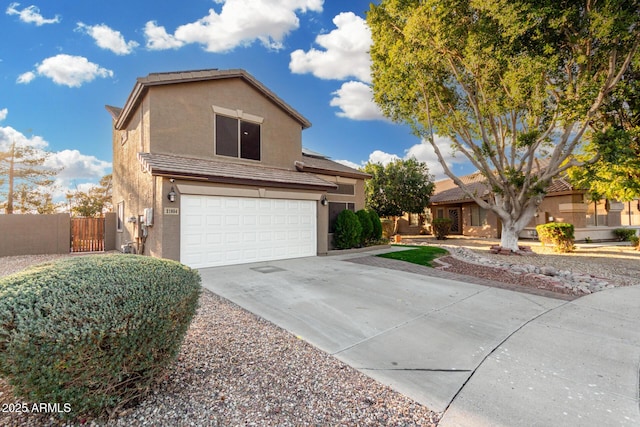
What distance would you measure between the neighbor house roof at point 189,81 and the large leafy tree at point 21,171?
1317 cm

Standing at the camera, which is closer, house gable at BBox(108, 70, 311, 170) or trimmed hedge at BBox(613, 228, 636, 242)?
house gable at BBox(108, 70, 311, 170)

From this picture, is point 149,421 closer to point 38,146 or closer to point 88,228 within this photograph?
point 88,228

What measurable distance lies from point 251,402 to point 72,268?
6.21 feet

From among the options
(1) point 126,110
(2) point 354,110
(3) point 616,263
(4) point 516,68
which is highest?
(2) point 354,110

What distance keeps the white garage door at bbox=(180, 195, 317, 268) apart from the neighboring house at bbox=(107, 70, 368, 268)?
0.10ft

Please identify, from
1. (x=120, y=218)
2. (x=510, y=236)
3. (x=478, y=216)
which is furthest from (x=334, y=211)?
(x=478, y=216)

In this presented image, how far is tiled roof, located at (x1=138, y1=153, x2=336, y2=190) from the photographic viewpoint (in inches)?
333

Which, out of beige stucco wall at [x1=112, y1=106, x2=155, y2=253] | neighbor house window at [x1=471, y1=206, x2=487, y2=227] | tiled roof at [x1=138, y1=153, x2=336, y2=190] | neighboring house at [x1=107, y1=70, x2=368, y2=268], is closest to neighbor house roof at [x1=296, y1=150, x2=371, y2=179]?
neighboring house at [x1=107, y1=70, x2=368, y2=268]

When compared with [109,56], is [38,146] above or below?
below

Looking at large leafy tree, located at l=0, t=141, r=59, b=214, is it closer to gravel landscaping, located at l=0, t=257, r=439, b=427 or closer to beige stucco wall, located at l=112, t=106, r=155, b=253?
beige stucco wall, located at l=112, t=106, r=155, b=253

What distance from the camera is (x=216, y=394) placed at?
269cm

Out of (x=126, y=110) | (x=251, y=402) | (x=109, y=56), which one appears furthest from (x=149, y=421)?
(x=109, y=56)

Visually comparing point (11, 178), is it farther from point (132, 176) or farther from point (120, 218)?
point (132, 176)

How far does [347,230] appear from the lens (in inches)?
534
